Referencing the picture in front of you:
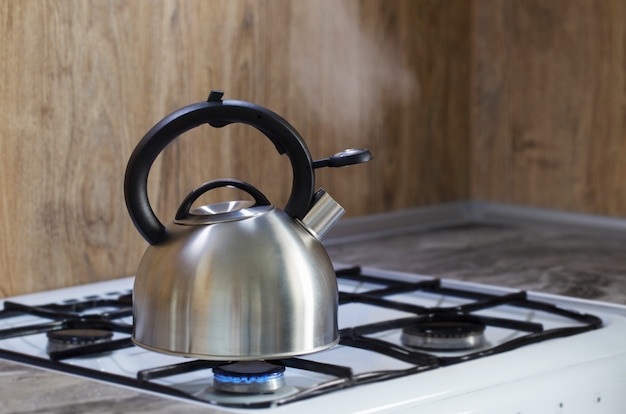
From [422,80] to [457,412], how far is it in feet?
3.76

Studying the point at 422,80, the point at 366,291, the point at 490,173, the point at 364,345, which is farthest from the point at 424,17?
the point at 364,345

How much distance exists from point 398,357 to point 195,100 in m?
0.70

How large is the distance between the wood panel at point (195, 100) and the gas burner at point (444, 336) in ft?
1.79

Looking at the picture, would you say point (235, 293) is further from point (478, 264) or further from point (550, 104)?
point (550, 104)

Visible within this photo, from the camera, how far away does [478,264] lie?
165 cm

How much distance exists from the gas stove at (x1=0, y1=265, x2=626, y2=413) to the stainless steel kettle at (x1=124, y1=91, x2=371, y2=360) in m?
0.04

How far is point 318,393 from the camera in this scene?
93cm

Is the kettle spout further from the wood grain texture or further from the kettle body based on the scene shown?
the wood grain texture

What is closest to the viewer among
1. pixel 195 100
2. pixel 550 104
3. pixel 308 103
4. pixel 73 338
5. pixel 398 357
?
pixel 398 357

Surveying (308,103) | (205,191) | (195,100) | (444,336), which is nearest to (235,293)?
(205,191)

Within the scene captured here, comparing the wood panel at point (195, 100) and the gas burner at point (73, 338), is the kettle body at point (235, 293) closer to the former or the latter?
the gas burner at point (73, 338)

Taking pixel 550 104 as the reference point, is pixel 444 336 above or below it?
below

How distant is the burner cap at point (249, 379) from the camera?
96 cm

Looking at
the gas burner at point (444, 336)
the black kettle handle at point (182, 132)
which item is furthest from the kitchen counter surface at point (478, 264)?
the gas burner at point (444, 336)
